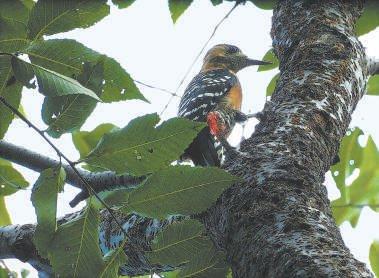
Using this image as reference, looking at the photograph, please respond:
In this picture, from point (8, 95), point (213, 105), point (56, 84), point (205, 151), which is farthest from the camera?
point (213, 105)

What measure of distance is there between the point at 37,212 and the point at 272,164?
633mm

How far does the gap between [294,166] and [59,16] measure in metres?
0.76

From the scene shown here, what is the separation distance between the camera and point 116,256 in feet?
5.38

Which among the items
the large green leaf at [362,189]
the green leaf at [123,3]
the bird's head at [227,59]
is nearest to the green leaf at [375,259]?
the large green leaf at [362,189]

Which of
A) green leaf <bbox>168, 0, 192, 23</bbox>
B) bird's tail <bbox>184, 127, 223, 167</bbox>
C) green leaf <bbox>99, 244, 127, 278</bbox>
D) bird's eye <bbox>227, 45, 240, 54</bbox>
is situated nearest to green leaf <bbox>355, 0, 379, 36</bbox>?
green leaf <bbox>168, 0, 192, 23</bbox>

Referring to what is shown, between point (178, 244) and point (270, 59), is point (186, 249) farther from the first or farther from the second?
point (270, 59)

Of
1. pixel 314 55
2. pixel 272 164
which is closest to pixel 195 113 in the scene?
pixel 314 55

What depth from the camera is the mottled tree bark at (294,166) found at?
1.35m

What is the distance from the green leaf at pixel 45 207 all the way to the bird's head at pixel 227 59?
469cm

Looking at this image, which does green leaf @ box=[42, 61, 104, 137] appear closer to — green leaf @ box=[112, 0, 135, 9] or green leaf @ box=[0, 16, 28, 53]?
green leaf @ box=[0, 16, 28, 53]

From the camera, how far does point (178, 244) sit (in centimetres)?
168

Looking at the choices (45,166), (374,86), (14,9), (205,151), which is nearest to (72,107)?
(14,9)

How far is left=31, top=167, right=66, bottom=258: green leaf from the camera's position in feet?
5.21

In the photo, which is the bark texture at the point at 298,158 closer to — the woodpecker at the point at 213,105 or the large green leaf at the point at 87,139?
the woodpecker at the point at 213,105
